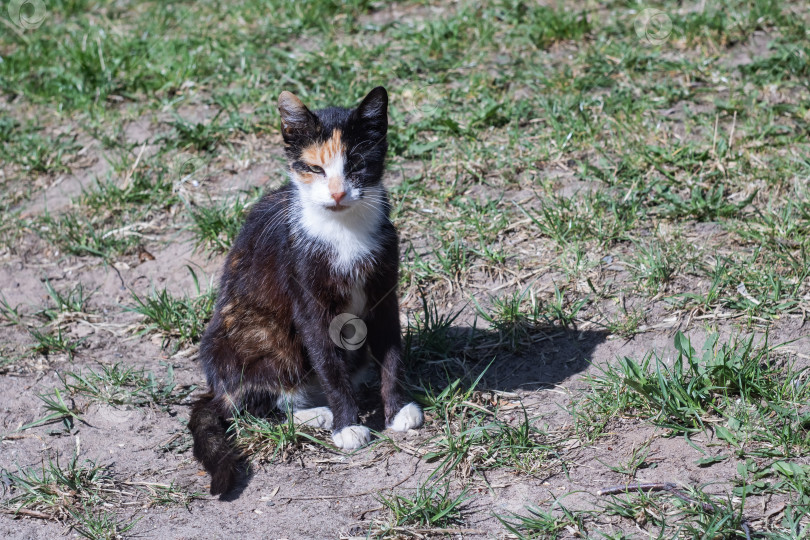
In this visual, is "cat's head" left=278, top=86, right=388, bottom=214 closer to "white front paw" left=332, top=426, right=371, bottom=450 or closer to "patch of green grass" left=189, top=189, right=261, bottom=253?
"white front paw" left=332, top=426, right=371, bottom=450

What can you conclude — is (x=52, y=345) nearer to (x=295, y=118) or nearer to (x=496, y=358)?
(x=295, y=118)

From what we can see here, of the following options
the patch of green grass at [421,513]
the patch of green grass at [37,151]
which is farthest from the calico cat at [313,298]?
the patch of green grass at [37,151]

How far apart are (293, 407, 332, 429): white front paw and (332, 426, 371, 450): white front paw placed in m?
0.17

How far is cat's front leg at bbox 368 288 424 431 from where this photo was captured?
3568 mm

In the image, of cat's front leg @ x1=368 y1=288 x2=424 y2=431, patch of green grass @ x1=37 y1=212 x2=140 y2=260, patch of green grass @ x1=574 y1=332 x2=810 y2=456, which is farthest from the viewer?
patch of green grass @ x1=37 y1=212 x2=140 y2=260

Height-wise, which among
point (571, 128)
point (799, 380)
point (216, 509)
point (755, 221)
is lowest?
point (216, 509)

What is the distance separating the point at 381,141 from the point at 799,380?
6.27ft

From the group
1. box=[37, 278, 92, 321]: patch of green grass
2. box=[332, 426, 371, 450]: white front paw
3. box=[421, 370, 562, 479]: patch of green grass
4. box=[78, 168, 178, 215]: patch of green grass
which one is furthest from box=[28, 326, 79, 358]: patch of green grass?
box=[421, 370, 562, 479]: patch of green grass

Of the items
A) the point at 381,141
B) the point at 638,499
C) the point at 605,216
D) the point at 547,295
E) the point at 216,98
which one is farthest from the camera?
the point at 216,98

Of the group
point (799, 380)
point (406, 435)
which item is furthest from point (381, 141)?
point (799, 380)

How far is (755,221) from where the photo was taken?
4.35 metres

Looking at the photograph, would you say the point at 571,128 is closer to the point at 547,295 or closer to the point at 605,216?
the point at 605,216

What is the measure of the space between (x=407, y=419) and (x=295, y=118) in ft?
4.30

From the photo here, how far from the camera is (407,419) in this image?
3518 millimetres
